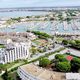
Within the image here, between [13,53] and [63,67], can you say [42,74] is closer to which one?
[63,67]

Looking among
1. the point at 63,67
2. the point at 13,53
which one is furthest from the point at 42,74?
the point at 13,53

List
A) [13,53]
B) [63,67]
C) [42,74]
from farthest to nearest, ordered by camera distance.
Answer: [13,53], [63,67], [42,74]

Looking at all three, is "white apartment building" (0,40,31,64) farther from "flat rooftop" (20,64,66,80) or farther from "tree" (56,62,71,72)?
"tree" (56,62,71,72)

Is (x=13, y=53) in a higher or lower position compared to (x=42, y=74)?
lower

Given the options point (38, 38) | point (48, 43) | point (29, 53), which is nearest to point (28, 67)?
point (29, 53)

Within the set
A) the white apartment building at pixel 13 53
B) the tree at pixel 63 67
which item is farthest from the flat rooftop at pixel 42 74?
the white apartment building at pixel 13 53

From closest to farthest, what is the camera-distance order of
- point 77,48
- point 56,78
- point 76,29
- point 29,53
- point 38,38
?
point 56,78 → point 29,53 → point 77,48 → point 38,38 → point 76,29

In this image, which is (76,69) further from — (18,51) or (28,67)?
(18,51)

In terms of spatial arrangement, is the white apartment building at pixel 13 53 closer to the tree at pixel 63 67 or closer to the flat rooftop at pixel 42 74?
the flat rooftop at pixel 42 74

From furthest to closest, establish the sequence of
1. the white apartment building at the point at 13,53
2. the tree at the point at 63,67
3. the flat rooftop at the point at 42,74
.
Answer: the white apartment building at the point at 13,53 < the tree at the point at 63,67 < the flat rooftop at the point at 42,74

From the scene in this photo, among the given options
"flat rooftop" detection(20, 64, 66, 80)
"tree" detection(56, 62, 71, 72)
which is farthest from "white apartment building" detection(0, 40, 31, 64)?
"tree" detection(56, 62, 71, 72)

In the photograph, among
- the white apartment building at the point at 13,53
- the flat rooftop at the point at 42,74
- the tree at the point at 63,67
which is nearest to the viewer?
the flat rooftop at the point at 42,74
